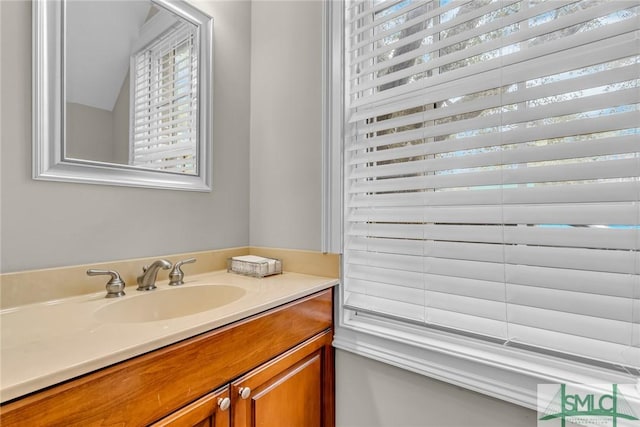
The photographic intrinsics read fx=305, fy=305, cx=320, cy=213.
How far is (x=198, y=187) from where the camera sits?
50.9 inches

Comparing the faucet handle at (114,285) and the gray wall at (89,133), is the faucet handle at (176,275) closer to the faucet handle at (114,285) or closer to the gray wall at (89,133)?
the faucet handle at (114,285)

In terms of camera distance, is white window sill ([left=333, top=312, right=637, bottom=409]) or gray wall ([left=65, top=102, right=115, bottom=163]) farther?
gray wall ([left=65, top=102, right=115, bottom=163])

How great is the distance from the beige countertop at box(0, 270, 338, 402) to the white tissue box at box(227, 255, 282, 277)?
22cm

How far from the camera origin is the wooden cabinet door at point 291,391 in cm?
83

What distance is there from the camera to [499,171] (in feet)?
3.02

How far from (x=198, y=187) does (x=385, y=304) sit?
2.94 feet

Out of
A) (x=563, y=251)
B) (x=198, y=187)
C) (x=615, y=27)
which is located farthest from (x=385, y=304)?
(x=615, y=27)

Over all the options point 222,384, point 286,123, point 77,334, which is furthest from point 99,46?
point 222,384

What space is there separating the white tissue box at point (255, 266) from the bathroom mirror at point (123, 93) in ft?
1.17

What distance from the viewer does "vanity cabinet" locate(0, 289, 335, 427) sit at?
53 cm

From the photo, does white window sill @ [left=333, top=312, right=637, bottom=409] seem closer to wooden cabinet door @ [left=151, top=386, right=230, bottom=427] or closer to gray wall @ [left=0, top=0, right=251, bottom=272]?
wooden cabinet door @ [left=151, top=386, right=230, bottom=427]

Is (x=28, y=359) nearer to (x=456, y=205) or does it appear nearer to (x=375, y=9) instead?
(x=456, y=205)

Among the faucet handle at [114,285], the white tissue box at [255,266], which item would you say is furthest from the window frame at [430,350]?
the faucet handle at [114,285]

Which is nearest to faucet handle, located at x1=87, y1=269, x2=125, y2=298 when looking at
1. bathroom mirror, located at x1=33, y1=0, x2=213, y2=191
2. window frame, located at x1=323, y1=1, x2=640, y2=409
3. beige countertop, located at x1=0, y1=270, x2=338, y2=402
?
beige countertop, located at x1=0, y1=270, x2=338, y2=402
